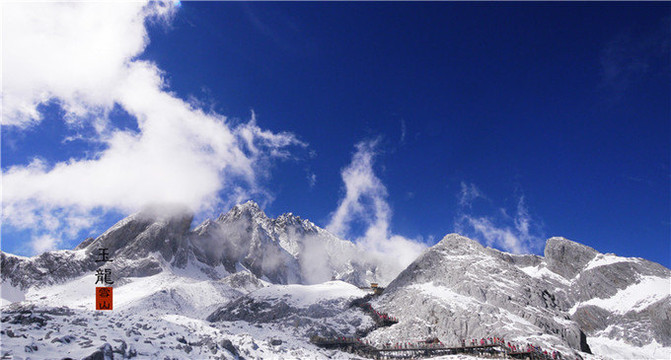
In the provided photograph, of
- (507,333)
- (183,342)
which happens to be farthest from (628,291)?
(183,342)

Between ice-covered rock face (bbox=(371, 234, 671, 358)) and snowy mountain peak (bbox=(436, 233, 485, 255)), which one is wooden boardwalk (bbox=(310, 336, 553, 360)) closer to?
ice-covered rock face (bbox=(371, 234, 671, 358))

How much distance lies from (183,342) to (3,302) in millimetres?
157019

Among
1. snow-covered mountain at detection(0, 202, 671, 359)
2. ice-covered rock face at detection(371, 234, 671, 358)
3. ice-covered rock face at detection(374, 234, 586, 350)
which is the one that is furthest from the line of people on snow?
ice-covered rock face at detection(374, 234, 586, 350)

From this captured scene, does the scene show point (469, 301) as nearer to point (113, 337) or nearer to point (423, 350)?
point (423, 350)

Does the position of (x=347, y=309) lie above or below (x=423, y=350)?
above

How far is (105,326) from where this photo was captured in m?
29.6

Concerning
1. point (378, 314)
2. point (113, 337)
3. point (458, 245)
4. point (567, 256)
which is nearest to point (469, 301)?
point (378, 314)

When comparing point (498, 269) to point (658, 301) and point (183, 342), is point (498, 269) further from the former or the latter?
point (183, 342)

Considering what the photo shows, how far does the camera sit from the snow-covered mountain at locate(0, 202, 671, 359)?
28.3 meters

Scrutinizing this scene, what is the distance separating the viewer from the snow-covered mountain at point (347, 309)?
Result: 2828 cm

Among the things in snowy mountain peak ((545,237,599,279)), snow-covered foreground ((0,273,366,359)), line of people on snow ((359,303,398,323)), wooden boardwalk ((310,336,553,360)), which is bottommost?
wooden boardwalk ((310,336,553,360))

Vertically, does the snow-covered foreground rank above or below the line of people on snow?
above

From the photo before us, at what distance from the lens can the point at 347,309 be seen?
89.0m

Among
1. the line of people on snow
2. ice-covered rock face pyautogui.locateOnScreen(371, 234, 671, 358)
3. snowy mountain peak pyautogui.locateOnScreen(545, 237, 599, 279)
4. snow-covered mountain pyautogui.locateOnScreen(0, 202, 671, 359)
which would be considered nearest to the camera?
snow-covered mountain pyautogui.locateOnScreen(0, 202, 671, 359)
